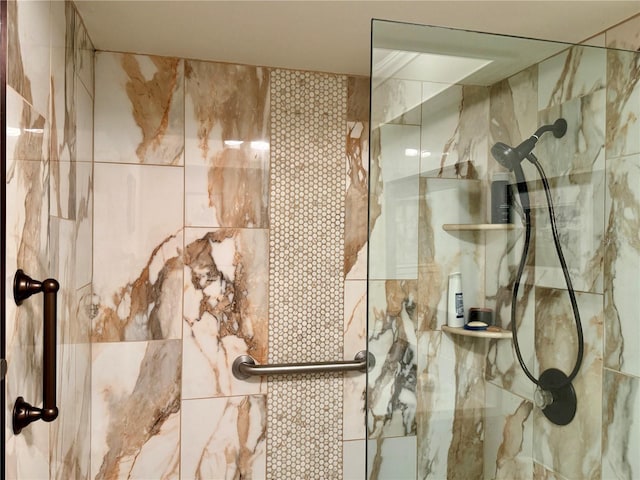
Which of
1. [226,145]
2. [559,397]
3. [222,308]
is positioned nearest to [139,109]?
[226,145]

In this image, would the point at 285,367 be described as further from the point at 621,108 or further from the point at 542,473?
the point at 621,108

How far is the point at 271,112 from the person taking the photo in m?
2.06

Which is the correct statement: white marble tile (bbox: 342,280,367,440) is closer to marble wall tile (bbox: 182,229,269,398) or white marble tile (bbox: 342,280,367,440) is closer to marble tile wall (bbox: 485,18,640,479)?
marble wall tile (bbox: 182,229,269,398)

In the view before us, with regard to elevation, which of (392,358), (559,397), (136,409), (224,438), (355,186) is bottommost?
(224,438)

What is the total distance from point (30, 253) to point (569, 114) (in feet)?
4.35

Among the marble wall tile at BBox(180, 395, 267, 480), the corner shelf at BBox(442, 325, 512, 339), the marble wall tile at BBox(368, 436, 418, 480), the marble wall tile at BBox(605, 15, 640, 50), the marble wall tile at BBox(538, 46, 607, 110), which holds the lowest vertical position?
the marble wall tile at BBox(180, 395, 267, 480)

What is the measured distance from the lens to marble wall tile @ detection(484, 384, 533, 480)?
133cm

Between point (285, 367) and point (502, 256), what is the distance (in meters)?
1.03

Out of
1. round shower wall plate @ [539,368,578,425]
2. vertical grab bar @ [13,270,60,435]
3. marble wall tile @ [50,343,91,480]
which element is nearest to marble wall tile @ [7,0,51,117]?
vertical grab bar @ [13,270,60,435]

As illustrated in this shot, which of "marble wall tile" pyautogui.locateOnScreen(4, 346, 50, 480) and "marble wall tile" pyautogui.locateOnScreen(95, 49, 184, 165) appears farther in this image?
"marble wall tile" pyautogui.locateOnScreen(95, 49, 184, 165)

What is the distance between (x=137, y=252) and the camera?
6.39 ft

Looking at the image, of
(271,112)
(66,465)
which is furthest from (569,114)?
(66,465)

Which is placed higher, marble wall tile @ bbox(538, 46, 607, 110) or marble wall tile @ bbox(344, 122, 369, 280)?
marble wall tile @ bbox(538, 46, 607, 110)

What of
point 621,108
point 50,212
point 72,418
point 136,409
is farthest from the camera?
point 136,409
